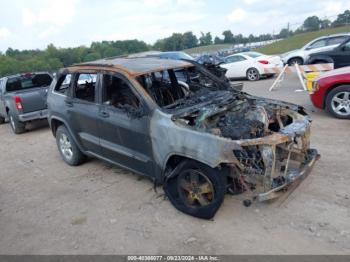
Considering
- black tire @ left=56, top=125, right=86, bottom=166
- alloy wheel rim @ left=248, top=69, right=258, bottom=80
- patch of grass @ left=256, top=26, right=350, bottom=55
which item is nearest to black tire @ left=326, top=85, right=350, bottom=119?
A: black tire @ left=56, top=125, right=86, bottom=166

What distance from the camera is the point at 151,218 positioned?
162 inches

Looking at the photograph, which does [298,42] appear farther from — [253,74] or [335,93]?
[335,93]

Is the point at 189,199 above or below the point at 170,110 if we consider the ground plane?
below

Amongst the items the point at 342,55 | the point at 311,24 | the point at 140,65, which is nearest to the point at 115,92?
the point at 140,65

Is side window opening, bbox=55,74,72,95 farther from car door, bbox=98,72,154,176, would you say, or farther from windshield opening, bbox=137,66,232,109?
windshield opening, bbox=137,66,232,109

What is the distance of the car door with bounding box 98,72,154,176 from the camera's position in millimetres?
4312

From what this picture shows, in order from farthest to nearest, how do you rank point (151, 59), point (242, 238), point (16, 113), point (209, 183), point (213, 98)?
1. point (16, 113)
2. point (151, 59)
3. point (213, 98)
4. point (209, 183)
5. point (242, 238)

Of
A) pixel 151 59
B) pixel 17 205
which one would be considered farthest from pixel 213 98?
pixel 17 205

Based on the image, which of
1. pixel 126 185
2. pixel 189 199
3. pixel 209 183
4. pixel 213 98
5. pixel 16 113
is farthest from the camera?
pixel 16 113

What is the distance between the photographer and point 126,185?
16.7 ft

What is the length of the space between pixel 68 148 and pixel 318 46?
1357cm

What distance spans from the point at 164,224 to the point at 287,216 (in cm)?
145

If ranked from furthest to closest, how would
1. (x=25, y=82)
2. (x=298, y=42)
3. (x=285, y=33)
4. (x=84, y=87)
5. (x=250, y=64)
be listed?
(x=285, y=33)
(x=298, y=42)
(x=250, y=64)
(x=25, y=82)
(x=84, y=87)

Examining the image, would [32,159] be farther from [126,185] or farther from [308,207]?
[308,207]
